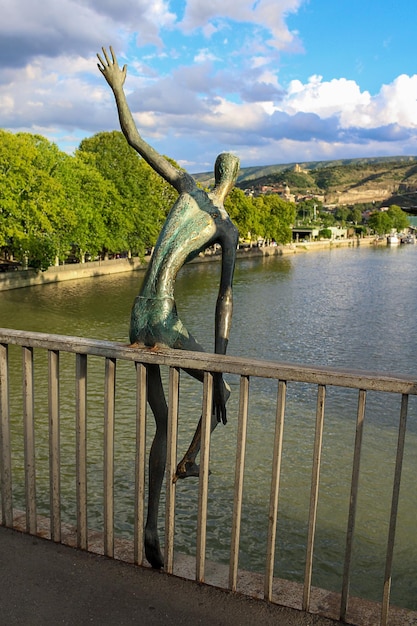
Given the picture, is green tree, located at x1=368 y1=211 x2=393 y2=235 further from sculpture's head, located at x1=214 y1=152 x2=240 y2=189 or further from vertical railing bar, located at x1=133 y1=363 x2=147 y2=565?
vertical railing bar, located at x1=133 y1=363 x2=147 y2=565

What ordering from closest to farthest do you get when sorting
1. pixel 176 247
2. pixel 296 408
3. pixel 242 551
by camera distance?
pixel 176 247 < pixel 242 551 < pixel 296 408

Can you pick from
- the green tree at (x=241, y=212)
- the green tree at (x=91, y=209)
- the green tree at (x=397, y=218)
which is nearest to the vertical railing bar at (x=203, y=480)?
the green tree at (x=91, y=209)

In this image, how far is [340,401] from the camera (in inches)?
490

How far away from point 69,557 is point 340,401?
30.3ft

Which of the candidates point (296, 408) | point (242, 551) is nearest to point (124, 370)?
point (296, 408)

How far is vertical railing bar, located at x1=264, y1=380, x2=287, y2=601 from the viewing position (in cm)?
329

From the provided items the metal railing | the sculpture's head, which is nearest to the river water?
the metal railing

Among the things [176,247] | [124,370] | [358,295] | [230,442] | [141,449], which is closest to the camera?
[141,449]

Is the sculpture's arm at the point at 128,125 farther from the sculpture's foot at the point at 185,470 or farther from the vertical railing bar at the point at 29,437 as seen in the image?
the sculpture's foot at the point at 185,470

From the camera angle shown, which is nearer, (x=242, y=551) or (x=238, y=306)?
(x=242, y=551)

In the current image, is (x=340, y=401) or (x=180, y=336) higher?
(x=180, y=336)

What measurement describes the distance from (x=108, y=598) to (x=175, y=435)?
36.8 inches

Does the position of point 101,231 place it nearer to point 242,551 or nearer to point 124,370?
point 124,370

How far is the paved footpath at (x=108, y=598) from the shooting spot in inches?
129
